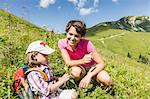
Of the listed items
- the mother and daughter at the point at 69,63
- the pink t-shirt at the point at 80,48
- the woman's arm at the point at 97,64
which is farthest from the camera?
the pink t-shirt at the point at 80,48

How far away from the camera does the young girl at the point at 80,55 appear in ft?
28.0

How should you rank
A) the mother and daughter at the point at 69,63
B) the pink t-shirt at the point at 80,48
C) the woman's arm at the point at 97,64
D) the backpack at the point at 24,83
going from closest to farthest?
the backpack at the point at 24,83 → the mother and daughter at the point at 69,63 → the woman's arm at the point at 97,64 → the pink t-shirt at the point at 80,48

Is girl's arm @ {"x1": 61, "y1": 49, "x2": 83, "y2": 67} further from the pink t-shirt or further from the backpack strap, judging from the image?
the backpack strap

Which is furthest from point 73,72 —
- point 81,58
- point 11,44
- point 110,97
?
point 11,44

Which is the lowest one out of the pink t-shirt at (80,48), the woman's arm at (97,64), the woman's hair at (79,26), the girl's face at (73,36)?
the woman's arm at (97,64)

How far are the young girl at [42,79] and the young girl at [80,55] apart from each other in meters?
1.17

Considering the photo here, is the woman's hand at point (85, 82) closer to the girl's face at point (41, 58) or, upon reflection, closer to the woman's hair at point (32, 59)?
the girl's face at point (41, 58)

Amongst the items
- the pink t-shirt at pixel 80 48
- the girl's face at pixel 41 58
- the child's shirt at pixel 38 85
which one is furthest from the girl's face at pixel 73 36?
the child's shirt at pixel 38 85

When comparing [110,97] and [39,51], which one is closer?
[39,51]

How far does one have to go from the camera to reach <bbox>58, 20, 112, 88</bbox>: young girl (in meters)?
8.53

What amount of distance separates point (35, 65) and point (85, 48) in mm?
2238

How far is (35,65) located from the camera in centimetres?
720

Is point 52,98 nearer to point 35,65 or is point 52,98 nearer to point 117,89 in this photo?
point 35,65

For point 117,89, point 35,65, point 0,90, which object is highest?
point 35,65
